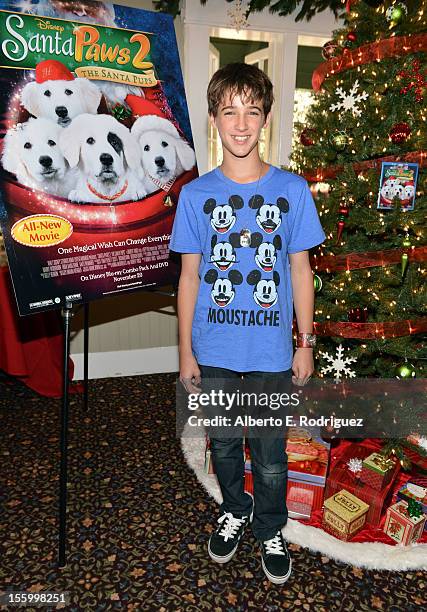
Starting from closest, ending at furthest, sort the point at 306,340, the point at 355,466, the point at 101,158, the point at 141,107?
the point at 306,340 < the point at 101,158 < the point at 141,107 < the point at 355,466

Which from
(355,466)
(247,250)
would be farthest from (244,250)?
(355,466)

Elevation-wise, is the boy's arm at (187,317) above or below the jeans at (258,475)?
→ above

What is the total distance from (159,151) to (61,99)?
0.41 metres

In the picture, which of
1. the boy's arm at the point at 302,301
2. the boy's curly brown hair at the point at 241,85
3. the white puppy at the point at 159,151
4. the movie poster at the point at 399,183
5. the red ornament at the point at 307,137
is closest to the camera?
the boy's curly brown hair at the point at 241,85

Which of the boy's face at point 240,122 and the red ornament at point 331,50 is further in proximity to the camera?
the red ornament at point 331,50

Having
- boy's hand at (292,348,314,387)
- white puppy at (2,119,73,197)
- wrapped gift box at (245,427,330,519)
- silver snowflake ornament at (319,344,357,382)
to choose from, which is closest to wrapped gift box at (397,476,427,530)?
wrapped gift box at (245,427,330,519)

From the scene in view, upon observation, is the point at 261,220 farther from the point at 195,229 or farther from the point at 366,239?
the point at 366,239

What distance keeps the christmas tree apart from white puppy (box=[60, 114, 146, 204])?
0.72m

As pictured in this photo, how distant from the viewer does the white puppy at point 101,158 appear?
5.57 ft

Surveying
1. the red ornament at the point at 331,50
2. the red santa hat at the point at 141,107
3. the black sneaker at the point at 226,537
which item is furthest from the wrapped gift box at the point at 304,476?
the red ornament at the point at 331,50

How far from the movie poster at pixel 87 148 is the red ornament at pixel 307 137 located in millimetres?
469

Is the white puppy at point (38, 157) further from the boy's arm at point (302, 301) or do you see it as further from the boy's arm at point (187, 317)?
the boy's arm at point (302, 301)

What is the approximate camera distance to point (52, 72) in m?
1.64

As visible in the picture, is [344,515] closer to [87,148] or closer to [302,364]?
[302,364]
